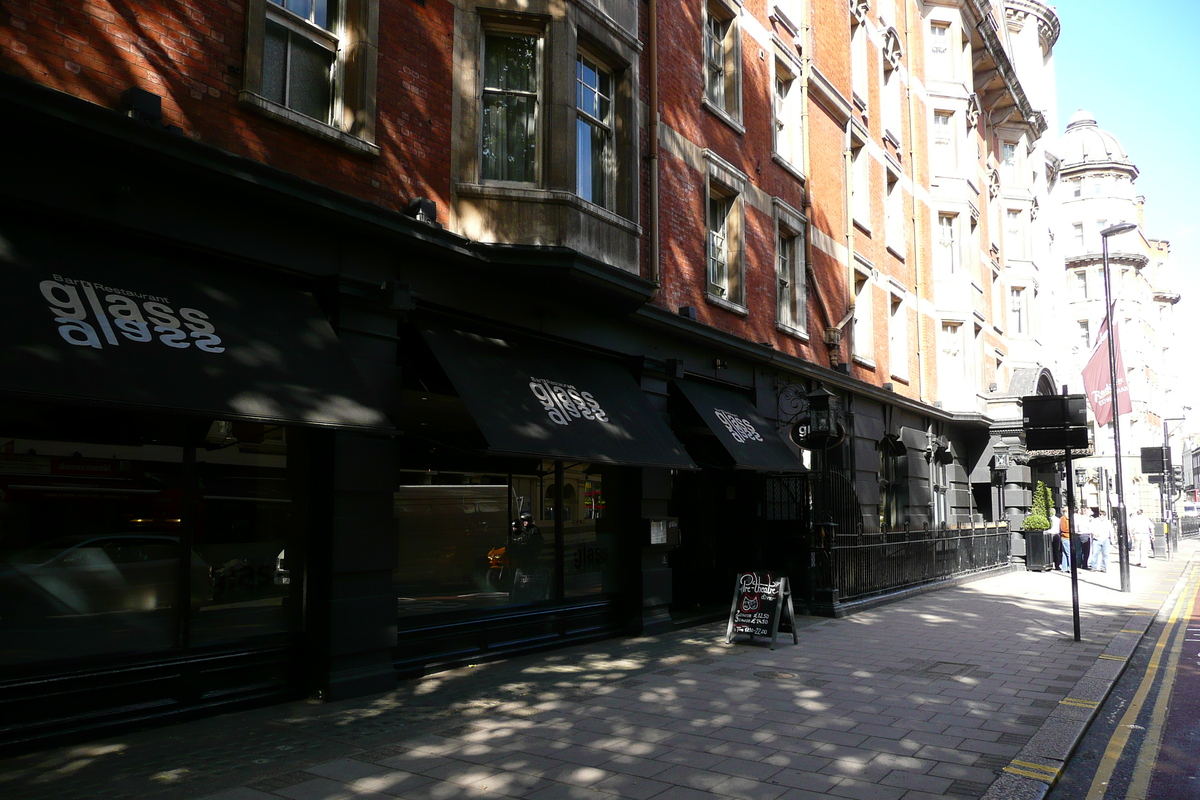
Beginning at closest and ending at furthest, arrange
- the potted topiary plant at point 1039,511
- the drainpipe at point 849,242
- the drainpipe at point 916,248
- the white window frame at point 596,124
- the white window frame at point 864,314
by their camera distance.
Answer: the white window frame at point 596,124
the drainpipe at point 849,242
the white window frame at point 864,314
the drainpipe at point 916,248
the potted topiary plant at point 1039,511

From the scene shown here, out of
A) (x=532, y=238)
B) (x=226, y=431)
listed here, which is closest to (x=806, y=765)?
(x=226, y=431)

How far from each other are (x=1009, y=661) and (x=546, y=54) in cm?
924

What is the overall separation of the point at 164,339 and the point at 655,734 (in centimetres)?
486

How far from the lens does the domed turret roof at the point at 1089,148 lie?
75562 mm

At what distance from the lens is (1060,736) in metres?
6.72

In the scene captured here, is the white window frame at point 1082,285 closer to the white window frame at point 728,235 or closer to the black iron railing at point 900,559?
the black iron railing at point 900,559

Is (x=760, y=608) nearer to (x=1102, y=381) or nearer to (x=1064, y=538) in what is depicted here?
(x=1102, y=381)

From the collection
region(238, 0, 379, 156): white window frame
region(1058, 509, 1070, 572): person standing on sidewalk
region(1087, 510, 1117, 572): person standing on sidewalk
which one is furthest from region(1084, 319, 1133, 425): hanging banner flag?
region(238, 0, 379, 156): white window frame

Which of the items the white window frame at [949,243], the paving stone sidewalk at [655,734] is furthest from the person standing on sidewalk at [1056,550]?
the paving stone sidewalk at [655,734]

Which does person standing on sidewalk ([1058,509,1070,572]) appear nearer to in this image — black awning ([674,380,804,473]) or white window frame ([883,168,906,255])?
white window frame ([883,168,906,255])

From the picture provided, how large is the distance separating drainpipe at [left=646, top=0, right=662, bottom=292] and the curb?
7369mm

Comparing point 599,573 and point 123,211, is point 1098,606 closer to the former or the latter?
point 599,573

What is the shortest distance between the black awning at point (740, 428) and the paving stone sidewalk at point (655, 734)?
3.30 metres

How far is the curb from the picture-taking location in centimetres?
556
